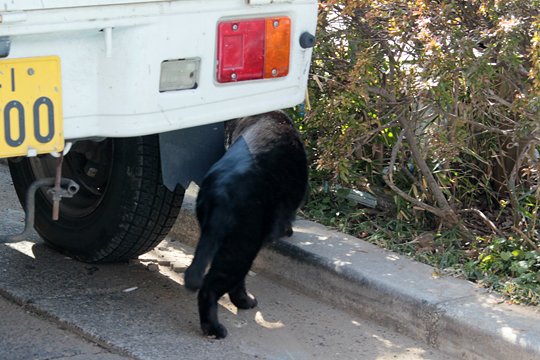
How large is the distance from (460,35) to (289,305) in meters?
1.41

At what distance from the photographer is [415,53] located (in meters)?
4.21

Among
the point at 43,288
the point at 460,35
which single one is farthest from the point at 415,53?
the point at 43,288

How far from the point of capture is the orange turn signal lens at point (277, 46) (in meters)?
3.59

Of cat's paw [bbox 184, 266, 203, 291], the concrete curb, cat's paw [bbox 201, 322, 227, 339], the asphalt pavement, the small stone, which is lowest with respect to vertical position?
the small stone

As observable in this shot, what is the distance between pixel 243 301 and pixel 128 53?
54.6 inches

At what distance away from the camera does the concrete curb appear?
12.0ft

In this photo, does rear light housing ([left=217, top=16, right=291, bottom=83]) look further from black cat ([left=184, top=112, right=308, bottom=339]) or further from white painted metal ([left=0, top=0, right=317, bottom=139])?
black cat ([left=184, top=112, right=308, bottom=339])

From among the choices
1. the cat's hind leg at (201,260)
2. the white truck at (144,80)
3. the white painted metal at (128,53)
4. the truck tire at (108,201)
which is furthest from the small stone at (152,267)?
the white painted metal at (128,53)

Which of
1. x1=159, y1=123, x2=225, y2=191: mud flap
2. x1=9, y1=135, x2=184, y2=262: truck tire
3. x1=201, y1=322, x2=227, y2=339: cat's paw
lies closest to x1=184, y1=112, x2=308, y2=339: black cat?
x1=201, y1=322, x2=227, y2=339: cat's paw

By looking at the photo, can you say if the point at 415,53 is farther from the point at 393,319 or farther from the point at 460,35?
the point at 393,319

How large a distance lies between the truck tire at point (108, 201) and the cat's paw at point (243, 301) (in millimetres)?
452

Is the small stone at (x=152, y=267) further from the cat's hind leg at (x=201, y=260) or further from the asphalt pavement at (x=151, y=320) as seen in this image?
the cat's hind leg at (x=201, y=260)

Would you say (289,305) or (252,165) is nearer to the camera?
(252,165)

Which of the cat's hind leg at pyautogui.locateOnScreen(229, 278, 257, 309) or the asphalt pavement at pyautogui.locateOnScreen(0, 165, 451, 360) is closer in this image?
the asphalt pavement at pyautogui.locateOnScreen(0, 165, 451, 360)
